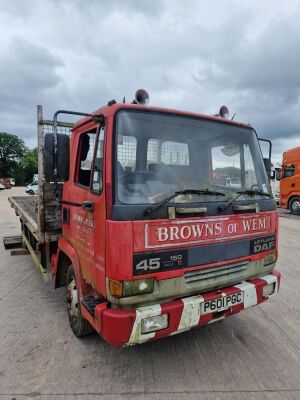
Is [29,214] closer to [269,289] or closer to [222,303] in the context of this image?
[222,303]

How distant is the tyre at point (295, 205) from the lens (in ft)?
47.1

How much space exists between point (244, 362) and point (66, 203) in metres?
2.35

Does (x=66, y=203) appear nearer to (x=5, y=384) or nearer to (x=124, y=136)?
(x=124, y=136)

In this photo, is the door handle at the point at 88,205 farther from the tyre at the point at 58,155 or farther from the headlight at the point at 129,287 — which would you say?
the headlight at the point at 129,287

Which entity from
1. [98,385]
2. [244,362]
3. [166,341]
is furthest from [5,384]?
[244,362]

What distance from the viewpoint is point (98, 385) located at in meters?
2.53

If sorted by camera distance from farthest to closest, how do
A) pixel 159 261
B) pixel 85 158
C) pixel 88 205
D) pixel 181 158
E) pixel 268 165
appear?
pixel 268 165 → pixel 85 158 → pixel 181 158 → pixel 88 205 → pixel 159 261

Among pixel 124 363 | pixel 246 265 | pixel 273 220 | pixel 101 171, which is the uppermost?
pixel 101 171

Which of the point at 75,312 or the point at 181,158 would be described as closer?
the point at 181,158

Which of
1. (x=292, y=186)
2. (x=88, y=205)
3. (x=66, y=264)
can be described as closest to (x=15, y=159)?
(x=292, y=186)

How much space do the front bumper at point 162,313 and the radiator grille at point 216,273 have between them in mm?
126

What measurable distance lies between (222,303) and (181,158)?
1.33 meters

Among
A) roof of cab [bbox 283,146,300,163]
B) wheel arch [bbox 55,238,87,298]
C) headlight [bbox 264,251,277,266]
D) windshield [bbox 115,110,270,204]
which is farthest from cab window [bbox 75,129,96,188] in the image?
roof of cab [bbox 283,146,300,163]

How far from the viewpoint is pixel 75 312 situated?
3.24 meters
